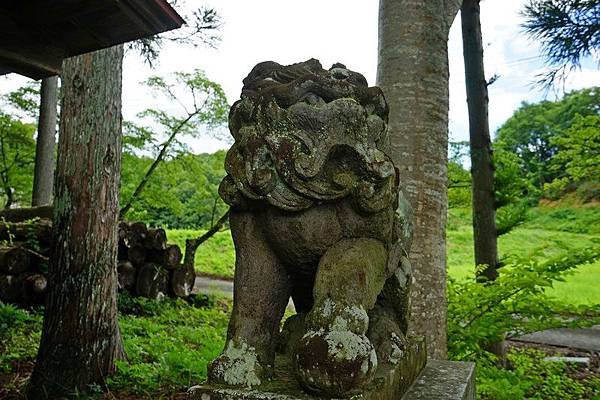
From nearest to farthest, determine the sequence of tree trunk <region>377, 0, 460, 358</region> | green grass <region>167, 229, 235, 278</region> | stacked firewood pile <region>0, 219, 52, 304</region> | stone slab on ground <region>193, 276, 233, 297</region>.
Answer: tree trunk <region>377, 0, 460, 358</region> < stacked firewood pile <region>0, 219, 52, 304</region> < stone slab on ground <region>193, 276, 233, 297</region> < green grass <region>167, 229, 235, 278</region>

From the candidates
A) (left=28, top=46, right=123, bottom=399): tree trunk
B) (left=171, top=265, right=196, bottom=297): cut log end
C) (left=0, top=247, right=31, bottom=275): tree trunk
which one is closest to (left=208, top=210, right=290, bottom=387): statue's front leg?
(left=28, top=46, right=123, bottom=399): tree trunk

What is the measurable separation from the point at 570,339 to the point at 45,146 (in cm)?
885

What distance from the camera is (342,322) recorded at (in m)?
1.51

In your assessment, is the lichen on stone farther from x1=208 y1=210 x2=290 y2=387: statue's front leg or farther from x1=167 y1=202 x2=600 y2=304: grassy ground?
x1=167 y1=202 x2=600 y2=304: grassy ground

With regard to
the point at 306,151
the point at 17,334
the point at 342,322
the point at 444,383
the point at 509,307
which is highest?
the point at 306,151

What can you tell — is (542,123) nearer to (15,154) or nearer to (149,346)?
(15,154)

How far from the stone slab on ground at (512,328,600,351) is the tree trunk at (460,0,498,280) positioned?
8.89 ft


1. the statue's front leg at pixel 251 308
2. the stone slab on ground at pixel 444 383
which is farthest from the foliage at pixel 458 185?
the statue's front leg at pixel 251 308

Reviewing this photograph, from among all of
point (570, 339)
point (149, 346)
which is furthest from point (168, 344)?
point (570, 339)

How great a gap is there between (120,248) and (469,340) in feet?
16.7

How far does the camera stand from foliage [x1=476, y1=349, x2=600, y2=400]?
150 inches

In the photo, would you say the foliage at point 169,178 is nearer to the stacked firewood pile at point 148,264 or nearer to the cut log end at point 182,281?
the stacked firewood pile at point 148,264

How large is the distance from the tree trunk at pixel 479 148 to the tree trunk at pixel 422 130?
233 centimetres

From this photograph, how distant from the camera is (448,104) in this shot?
3.64 meters
